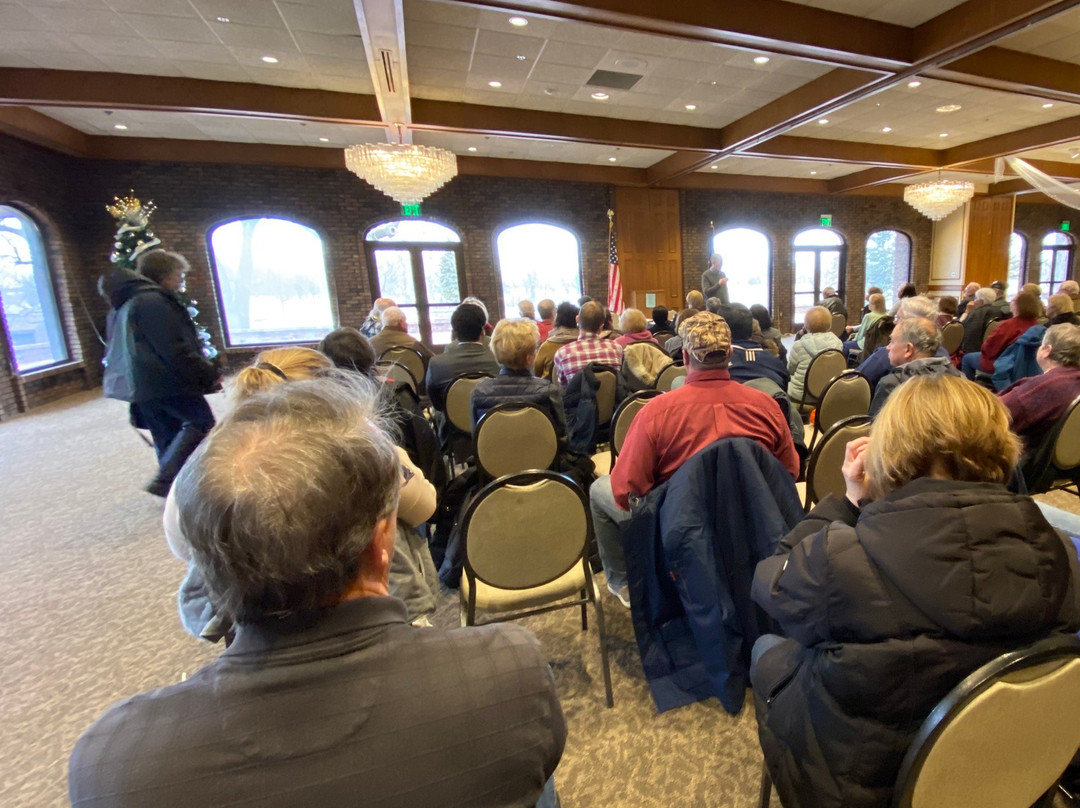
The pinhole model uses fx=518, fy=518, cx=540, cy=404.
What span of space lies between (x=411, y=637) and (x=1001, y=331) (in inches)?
228

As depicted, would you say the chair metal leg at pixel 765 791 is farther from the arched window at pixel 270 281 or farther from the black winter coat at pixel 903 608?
the arched window at pixel 270 281

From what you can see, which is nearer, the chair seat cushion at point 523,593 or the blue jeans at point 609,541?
the chair seat cushion at point 523,593

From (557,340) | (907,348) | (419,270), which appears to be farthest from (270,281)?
(907,348)

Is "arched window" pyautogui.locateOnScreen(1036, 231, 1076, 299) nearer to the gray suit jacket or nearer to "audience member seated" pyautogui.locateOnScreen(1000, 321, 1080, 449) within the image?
"audience member seated" pyautogui.locateOnScreen(1000, 321, 1080, 449)

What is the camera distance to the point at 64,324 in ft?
24.1

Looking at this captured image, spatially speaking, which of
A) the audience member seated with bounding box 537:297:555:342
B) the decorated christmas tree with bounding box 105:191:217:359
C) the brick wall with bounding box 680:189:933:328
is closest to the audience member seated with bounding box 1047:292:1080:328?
the audience member seated with bounding box 537:297:555:342

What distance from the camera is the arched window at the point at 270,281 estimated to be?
27.7ft

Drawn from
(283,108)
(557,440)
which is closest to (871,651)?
(557,440)

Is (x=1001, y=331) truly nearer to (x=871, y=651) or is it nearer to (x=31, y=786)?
(x=871, y=651)

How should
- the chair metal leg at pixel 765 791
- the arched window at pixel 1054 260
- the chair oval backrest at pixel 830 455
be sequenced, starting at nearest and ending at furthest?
the chair metal leg at pixel 765 791 → the chair oval backrest at pixel 830 455 → the arched window at pixel 1054 260

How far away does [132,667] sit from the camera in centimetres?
202

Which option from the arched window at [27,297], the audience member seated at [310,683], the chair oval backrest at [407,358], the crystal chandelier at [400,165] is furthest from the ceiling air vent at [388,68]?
the arched window at [27,297]

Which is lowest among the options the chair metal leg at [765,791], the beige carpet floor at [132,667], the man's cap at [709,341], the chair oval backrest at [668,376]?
the beige carpet floor at [132,667]

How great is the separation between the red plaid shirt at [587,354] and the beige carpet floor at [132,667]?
178cm
